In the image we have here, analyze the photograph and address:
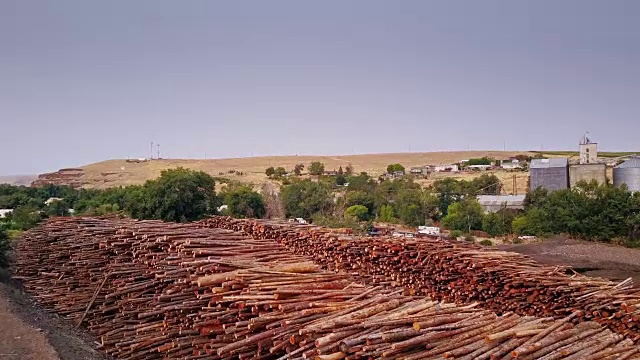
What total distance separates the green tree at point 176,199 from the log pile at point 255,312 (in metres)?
13.8

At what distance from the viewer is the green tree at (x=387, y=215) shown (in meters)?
37.7

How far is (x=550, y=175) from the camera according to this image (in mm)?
38562

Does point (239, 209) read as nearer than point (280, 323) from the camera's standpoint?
No

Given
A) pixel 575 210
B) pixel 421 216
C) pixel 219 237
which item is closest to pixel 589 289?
pixel 219 237

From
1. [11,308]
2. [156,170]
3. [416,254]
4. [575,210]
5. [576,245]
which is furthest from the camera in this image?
[156,170]

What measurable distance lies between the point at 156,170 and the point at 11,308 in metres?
71.3

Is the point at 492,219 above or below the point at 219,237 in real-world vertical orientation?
below

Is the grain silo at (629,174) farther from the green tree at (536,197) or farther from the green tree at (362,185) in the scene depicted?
the green tree at (362,185)

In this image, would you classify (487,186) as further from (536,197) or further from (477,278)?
(477,278)

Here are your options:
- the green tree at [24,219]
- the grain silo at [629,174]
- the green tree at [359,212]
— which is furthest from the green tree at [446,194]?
the green tree at [24,219]

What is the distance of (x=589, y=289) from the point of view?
8.73m

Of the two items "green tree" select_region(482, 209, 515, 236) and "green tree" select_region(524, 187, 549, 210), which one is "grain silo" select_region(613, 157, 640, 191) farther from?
"green tree" select_region(482, 209, 515, 236)

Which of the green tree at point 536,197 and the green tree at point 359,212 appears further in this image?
the green tree at point 359,212

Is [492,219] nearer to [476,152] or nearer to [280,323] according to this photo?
[280,323]
